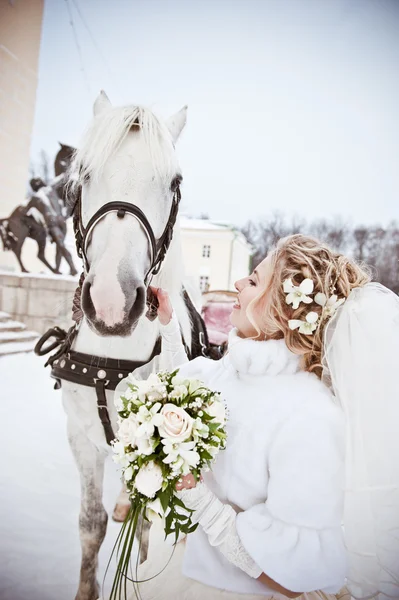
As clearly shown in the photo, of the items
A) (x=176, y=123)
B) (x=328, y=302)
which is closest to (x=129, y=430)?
(x=328, y=302)

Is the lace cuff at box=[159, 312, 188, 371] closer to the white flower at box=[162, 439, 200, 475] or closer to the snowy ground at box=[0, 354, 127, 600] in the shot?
the white flower at box=[162, 439, 200, 475]

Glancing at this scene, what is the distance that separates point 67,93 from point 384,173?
5.82 ft

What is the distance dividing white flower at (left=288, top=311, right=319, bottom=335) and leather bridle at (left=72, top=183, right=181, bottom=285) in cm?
52

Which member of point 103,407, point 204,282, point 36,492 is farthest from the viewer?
point 204,282

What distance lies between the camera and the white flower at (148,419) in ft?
2.79

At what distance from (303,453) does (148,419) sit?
0.37m

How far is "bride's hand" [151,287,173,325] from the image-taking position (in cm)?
A: 141

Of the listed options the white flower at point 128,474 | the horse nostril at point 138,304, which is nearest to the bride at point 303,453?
the white flower at point 128,474

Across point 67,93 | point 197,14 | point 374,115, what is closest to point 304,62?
point 374,115

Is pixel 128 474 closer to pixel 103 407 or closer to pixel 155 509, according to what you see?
pixel 155 509

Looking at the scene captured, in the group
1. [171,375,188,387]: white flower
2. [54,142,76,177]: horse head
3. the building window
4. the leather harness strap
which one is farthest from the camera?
the building window

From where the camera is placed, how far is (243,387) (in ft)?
3.62

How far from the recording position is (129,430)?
35.0 inches

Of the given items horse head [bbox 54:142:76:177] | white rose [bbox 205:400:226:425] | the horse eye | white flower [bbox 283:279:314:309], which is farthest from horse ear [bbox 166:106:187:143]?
white rose [bbox 205:400:226:425]
